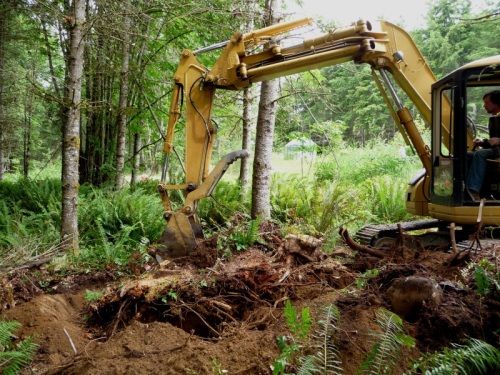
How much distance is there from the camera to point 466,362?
223 cm

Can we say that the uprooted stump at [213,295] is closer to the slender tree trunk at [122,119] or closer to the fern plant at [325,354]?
the fern plant at [325,354]

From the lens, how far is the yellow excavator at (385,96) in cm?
470

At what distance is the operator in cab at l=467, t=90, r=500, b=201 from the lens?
466 cm

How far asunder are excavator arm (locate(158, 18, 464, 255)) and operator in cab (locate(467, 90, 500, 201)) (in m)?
0.49

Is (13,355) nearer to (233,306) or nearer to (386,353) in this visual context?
(233,306)

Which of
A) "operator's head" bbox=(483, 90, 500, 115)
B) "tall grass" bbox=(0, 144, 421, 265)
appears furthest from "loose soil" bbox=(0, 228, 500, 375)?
"operator's head" bbox=(483, 90, 500, 115)

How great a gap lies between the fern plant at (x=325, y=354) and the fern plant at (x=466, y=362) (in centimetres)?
41

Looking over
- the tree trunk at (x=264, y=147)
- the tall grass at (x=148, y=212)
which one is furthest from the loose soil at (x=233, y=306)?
the tree trunk at (x=264, y=147)

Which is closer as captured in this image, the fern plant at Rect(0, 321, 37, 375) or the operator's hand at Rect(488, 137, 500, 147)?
the fern plant at Rect(0, 321, 37, 375)

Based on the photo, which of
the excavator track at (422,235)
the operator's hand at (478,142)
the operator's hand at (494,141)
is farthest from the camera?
the excavator track at (422,235)

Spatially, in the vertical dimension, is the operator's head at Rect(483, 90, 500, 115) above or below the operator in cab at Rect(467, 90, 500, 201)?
above

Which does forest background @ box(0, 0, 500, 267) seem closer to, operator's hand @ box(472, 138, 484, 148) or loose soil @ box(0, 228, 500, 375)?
loose soil @ box(0, 228, 500, 375)

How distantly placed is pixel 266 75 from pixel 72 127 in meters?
2.60

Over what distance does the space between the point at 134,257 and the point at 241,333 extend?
2.79 m
